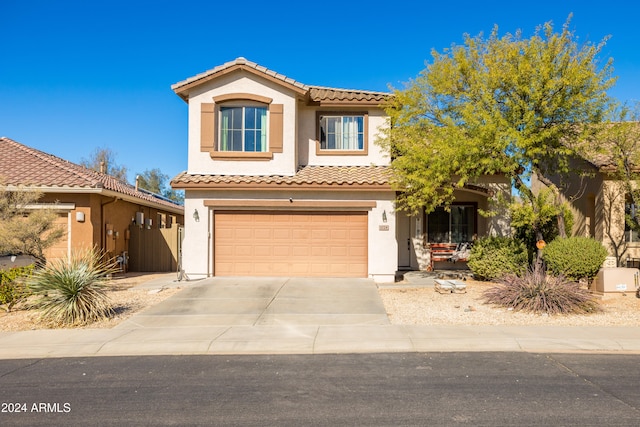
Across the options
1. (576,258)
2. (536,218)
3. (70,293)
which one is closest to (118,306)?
(70,293)

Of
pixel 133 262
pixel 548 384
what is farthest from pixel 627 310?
pixel 133 262

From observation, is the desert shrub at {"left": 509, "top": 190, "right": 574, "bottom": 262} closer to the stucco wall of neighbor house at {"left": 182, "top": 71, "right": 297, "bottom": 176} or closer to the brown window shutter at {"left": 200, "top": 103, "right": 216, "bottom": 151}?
the stucco wall of neighbor house at {"left": 182, "top": 71, "right": 297, "bottom": 176}

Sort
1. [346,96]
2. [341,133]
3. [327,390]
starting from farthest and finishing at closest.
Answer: [341,133], [346,96], [327,390]

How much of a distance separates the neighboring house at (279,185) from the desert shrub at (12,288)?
474 cm

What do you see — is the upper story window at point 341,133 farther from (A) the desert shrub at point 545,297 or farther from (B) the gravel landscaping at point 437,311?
(A) the desert shrub at point 545,297

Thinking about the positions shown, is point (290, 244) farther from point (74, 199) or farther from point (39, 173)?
point (39, 173)

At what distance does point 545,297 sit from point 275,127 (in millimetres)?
9484

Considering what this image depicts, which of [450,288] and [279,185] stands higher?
[279,185]

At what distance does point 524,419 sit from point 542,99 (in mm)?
9664

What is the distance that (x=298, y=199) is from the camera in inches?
616

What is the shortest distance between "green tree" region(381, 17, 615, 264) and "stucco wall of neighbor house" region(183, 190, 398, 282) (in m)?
1.37

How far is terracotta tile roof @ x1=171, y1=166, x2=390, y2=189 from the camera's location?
49.7ft

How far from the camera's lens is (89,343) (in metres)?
8.87

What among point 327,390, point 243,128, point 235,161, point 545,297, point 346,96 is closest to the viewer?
point 327,390
